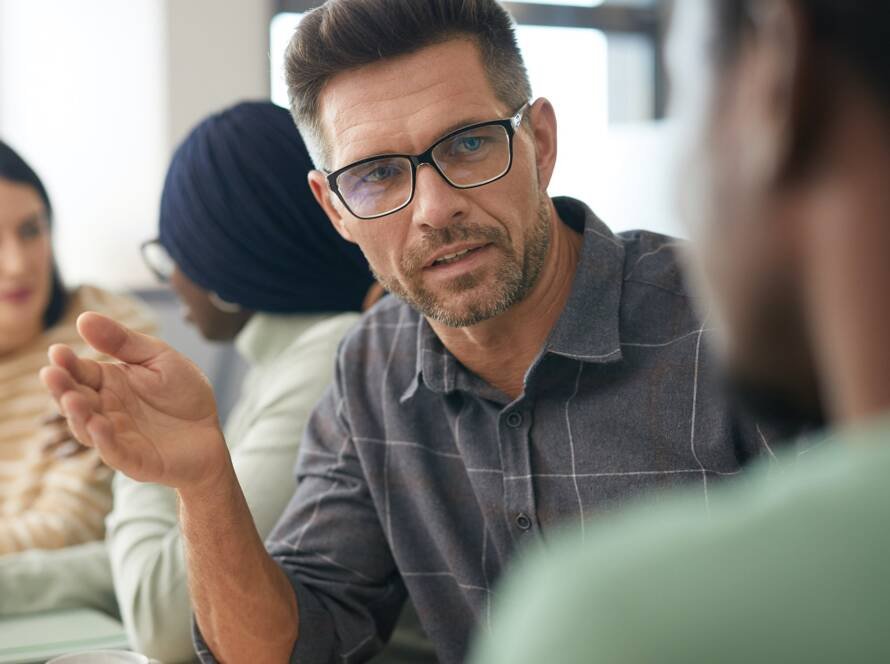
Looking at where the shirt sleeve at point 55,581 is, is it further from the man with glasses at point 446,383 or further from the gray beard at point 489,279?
the gray beard at point 489,279

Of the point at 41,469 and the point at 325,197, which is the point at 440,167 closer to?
the point at 325,197

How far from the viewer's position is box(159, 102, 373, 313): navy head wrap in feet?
5.75

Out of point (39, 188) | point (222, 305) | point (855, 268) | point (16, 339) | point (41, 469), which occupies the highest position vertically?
point (855, 268)

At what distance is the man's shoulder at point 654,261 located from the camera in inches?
49.5

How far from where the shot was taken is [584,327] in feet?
4.06

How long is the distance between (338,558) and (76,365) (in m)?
0.47

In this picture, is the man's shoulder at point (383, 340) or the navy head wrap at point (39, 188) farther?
the navy head wrap at point (39, 188)

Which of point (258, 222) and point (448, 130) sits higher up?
point (448, 130)

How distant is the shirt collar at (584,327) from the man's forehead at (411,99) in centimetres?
21

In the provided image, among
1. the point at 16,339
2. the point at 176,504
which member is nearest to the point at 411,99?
the point at 176,504

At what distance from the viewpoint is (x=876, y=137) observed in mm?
410

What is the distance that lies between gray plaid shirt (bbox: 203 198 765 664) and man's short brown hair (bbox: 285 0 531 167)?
8.5 inches

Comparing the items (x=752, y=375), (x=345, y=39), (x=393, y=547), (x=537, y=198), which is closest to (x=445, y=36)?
(x=345, y=39)

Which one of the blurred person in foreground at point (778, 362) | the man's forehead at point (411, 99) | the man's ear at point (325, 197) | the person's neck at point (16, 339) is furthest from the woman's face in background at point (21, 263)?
the blurred person in foreground at point (778, 362)
